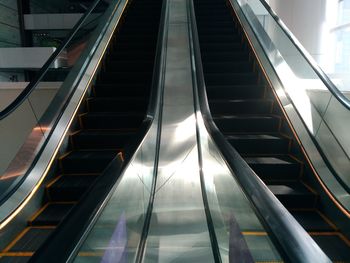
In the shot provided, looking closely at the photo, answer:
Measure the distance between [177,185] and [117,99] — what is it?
1553mm

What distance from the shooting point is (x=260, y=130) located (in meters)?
4.07

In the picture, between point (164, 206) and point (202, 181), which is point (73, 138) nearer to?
point (164, 206)

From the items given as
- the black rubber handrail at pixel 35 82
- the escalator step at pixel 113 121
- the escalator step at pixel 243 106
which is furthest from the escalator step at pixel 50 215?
the escalator step at pixel 243 106

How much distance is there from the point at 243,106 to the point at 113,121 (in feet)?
5.90

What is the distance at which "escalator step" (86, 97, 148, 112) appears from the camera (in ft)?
14.7

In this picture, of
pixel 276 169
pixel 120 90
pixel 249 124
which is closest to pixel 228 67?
pixel 249 124

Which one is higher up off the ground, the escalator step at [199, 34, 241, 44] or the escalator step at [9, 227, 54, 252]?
the escalator step at [199, 34, 241, 44]

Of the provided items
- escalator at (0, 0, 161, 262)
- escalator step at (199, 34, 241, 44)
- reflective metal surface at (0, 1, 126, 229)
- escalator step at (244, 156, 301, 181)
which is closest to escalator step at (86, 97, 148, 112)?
escalator at (0, 0, 161, 262)

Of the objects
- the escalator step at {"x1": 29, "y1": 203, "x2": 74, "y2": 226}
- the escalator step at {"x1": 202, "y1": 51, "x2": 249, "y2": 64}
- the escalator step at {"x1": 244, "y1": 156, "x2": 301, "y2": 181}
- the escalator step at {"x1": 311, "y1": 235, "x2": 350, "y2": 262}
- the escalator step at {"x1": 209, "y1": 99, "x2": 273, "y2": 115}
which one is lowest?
the escalator step at {"x1": 311, "y1": 235, "x2": 350, "y2": 262}

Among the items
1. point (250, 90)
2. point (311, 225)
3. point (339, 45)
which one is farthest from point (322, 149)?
point (339, 45)

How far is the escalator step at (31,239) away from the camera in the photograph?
2.55 meters

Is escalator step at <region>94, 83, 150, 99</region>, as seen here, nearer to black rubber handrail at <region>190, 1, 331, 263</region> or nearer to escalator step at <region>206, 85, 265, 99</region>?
escalator step at <region>206, 85, 265, 99</region>

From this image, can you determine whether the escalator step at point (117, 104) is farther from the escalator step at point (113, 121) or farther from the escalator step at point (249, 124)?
the escalator step at point (249, 124)

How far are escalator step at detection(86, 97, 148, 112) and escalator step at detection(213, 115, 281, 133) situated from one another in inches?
44.9
